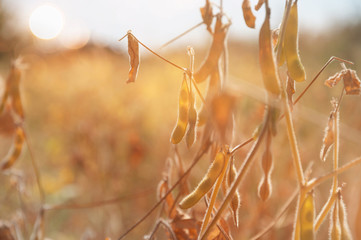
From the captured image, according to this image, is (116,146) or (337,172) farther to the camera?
(116,146)

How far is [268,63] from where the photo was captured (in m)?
0.53

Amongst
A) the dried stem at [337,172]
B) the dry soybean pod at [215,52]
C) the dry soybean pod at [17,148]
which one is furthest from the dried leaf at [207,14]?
the dry soybean pod at [17,148]

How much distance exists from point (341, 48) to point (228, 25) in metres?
7.66

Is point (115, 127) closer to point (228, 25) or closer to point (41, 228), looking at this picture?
point (41, 228)

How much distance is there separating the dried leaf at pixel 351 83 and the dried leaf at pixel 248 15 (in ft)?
0.55

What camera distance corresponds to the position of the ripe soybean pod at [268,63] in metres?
0.52

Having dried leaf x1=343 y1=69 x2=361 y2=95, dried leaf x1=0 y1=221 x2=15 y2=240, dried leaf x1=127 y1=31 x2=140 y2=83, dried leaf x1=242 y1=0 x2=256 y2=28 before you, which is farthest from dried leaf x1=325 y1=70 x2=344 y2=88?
dried leaf x1=0 y1=221 x2=15 y2=240

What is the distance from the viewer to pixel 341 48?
25.2 ft

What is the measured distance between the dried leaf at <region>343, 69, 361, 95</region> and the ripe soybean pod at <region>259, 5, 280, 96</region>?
6.8 inches

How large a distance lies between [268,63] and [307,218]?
0.21 meters

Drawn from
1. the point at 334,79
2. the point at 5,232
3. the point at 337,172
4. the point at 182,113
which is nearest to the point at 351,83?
the point at 334,79

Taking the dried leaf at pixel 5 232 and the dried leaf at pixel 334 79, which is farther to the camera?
the dried leaf at pixel 5 232

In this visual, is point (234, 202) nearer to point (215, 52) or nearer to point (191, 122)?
point (191, 122)

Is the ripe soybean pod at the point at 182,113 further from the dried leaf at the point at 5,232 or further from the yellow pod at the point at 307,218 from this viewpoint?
the dried leaf at the point at 5,232
